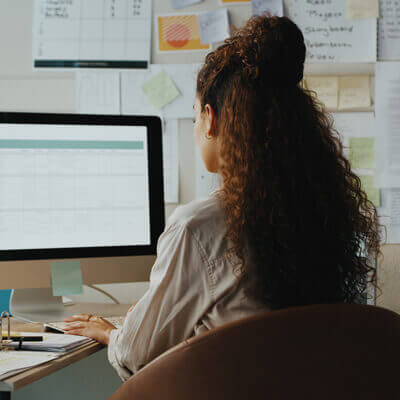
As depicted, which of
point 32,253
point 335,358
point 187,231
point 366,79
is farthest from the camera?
point 366,79

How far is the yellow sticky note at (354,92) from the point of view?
5.05ft

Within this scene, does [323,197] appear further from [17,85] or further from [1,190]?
[17,85]

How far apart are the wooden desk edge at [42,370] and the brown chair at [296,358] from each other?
0.26 metres

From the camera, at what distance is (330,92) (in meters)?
1.54

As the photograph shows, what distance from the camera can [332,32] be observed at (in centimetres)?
156

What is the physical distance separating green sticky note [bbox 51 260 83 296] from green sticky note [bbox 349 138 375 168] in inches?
34.8

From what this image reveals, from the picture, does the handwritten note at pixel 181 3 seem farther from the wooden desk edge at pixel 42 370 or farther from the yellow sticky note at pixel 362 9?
the wooden desk edge at pixel 42 370

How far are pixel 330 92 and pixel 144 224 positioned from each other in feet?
2.39

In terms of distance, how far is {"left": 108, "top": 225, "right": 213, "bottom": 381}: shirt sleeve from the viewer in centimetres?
71

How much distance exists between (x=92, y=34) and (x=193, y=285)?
1.14 meters

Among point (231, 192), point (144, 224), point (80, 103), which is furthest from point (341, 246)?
point (80, 103)

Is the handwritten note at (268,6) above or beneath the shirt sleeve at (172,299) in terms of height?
above

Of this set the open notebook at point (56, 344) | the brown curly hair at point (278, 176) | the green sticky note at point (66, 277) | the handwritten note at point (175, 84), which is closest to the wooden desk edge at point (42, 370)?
the open notebook at point (56, 344)

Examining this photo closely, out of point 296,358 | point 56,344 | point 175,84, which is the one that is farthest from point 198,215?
point 175,84
